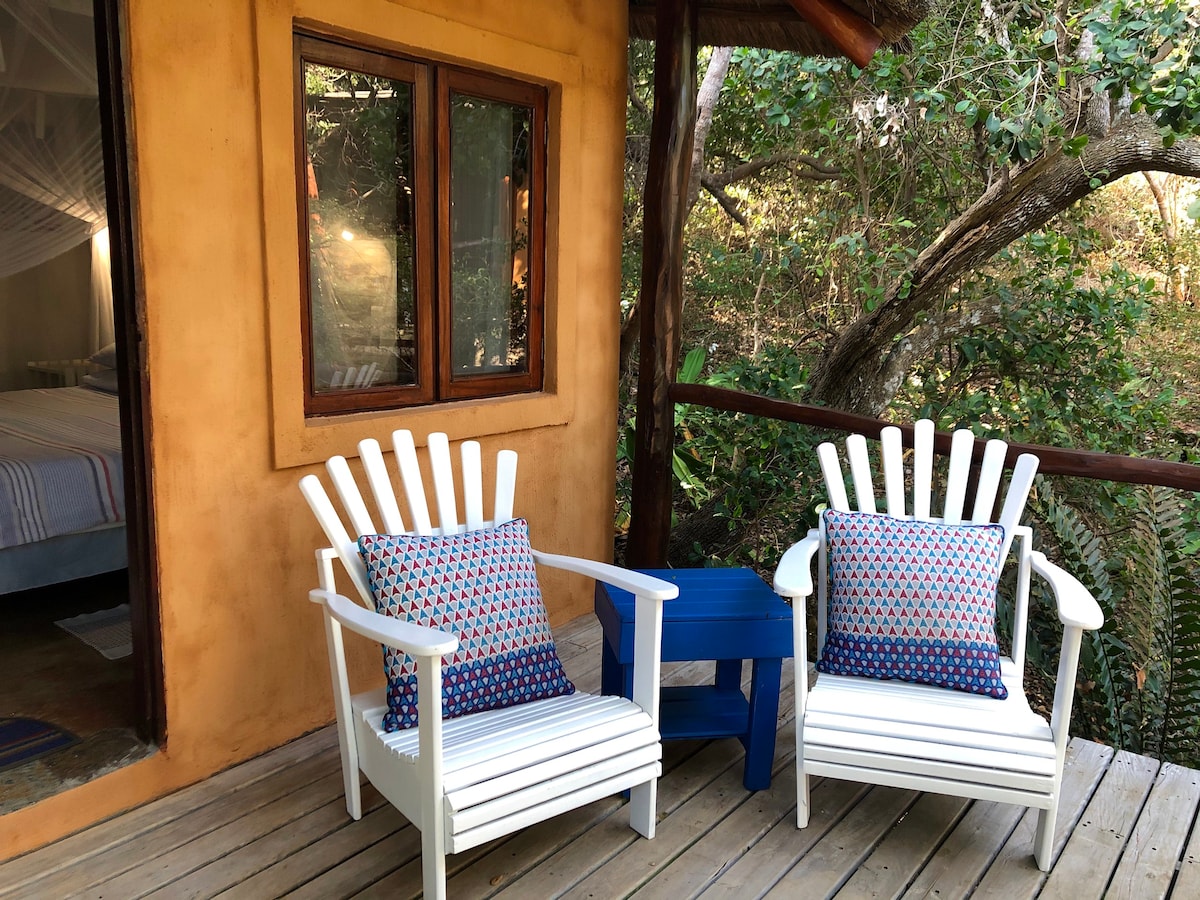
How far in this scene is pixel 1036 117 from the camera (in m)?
4.29

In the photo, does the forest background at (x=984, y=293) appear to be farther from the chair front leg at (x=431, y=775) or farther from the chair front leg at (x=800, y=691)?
the chair front leg at (x=431, y=775)

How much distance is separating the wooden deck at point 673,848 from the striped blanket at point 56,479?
138 centimetres

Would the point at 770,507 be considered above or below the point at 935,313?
below

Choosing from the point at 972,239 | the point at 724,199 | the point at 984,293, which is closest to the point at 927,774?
the point at 972,239

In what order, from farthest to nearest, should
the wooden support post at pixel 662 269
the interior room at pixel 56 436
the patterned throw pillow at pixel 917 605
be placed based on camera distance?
1. the wooden support post at pixel 662 269
2. the interior room at pixel 56 436
3. the patterned throw pillow at pixel 917 605

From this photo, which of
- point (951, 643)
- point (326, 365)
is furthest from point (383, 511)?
point (951, 643)

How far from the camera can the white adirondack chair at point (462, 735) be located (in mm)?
1962

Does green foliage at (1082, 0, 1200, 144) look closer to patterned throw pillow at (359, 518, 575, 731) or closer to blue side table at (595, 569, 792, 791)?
blue side table at (595, 569, 792, 791)

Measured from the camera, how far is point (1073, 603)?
88.8 inches

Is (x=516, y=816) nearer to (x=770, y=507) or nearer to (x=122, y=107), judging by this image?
(x=122, y=107)

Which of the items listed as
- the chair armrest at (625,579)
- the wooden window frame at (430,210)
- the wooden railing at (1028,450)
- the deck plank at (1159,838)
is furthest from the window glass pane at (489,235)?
the deck plank at (1159,838)

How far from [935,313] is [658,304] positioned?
2.76 meters

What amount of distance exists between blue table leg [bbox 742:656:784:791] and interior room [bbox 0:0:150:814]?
170 centimetres

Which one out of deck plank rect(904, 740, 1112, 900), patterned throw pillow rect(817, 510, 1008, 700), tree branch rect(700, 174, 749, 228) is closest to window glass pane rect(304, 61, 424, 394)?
patterned throw pillow rect(817, 510, 1008, 700)
